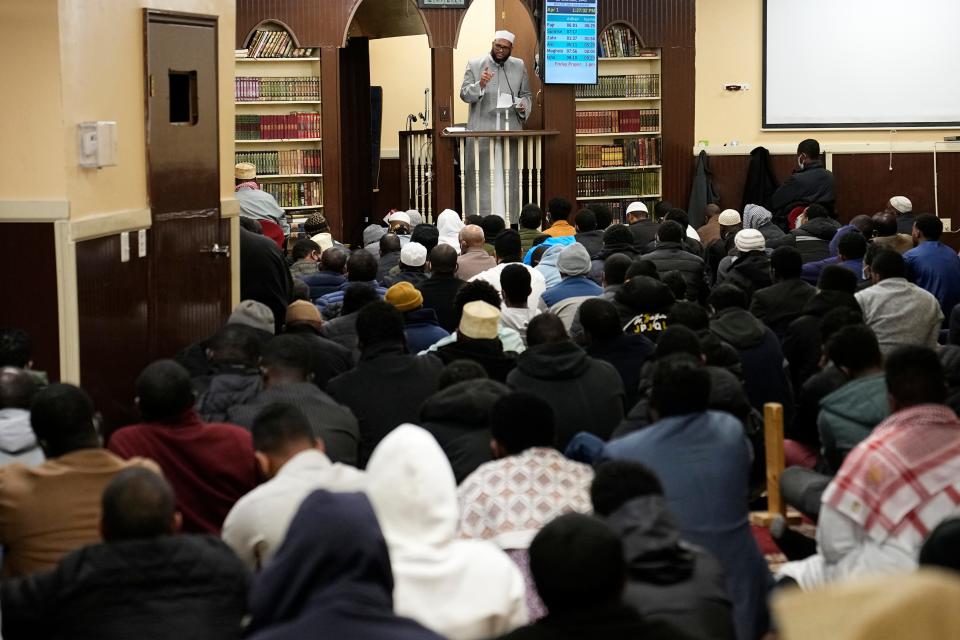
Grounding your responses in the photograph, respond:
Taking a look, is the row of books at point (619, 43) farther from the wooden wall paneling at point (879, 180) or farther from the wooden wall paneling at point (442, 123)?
the wooden wall paneling at point (879, 180)

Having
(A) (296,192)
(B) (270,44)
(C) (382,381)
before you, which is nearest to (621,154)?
(A) (296,192)

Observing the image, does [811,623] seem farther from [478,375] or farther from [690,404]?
[478,375]

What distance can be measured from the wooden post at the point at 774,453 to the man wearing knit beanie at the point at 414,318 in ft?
7.19

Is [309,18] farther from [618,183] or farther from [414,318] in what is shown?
[414,318]

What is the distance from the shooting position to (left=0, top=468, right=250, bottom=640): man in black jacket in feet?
9.48

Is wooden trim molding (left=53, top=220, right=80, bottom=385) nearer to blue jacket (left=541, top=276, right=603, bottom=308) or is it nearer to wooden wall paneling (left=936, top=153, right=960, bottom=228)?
blue jacket (left=541, top=276, right=603, bottom=308)

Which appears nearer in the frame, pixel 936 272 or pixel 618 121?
pixel 936 272

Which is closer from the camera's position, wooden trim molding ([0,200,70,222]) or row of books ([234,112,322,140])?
wooden trim molding ([0,200,70,222])

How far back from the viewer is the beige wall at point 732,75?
14320 mm

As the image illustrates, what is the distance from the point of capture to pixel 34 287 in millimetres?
5883

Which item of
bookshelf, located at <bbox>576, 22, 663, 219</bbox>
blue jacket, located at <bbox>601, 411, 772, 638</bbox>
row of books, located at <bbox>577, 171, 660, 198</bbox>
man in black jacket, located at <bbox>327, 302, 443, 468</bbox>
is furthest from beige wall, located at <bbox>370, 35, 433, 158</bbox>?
blue jacket, located at <bbox>601, 411, 772, 638</bbox>

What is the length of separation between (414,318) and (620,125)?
7.77 m

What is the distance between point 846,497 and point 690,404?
1.65 feet

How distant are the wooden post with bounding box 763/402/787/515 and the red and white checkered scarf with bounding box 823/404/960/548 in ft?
2.83
